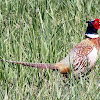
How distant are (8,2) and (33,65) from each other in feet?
4.36

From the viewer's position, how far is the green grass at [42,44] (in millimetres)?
2527

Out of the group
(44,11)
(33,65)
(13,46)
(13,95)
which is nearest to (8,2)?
(44,11)

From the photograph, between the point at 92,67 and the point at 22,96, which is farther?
the point at 92,67

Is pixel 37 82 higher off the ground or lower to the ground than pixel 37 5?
lower

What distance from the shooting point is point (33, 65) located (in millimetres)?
2971

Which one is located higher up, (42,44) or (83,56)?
(42,44)

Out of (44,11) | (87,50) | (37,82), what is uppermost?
(44,11)

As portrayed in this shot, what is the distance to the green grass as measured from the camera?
2527 millimetres

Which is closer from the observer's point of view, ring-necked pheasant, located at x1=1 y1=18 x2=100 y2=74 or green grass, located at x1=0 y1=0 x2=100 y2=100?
green grass, located at x1=0 y1=0 x2=100 y2=100

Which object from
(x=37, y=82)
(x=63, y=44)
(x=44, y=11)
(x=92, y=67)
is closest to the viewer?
(x=37, y=82)

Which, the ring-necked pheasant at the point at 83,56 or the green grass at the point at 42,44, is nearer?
the green grass at the point at 42,44

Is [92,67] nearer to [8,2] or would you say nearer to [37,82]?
[37,82]

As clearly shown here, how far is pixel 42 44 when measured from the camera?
318 centimetres

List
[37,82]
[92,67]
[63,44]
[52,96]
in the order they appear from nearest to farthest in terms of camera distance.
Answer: [52,96], [37,82], [92,67], [63,44]
